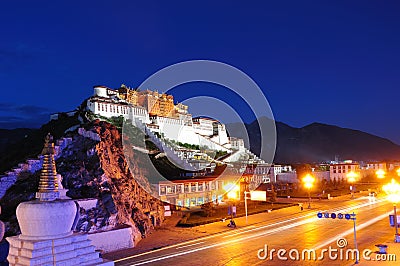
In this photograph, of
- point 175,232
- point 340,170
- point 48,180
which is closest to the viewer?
point 48,180

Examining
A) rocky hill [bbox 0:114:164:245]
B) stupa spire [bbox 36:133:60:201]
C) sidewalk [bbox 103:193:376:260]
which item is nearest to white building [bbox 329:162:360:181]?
sidewalk [bbox 103:193:376:260]

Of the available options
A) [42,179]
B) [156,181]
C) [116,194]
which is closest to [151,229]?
[116,194]

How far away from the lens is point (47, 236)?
11.9 meters

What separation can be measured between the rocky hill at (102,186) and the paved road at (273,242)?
345 centimetres

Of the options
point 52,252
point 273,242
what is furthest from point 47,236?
point 273,242

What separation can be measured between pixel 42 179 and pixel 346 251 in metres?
15.4

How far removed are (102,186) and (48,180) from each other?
1161cm

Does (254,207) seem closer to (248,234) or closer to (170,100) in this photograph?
(248,234)

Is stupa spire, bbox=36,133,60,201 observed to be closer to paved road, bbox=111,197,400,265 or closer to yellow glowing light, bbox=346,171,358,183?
paved road, bbox=111,197,400,265

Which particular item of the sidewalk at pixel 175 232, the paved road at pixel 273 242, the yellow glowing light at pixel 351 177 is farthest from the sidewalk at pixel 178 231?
the yellow glowing light at pixel 351 177

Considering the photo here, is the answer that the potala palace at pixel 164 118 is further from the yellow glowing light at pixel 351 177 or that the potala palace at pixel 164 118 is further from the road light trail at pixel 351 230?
the road light trail at pixel 351 230

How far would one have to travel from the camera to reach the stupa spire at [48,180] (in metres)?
12.4

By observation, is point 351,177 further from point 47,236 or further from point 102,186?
point 47,236

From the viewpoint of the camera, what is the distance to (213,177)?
43.5m
